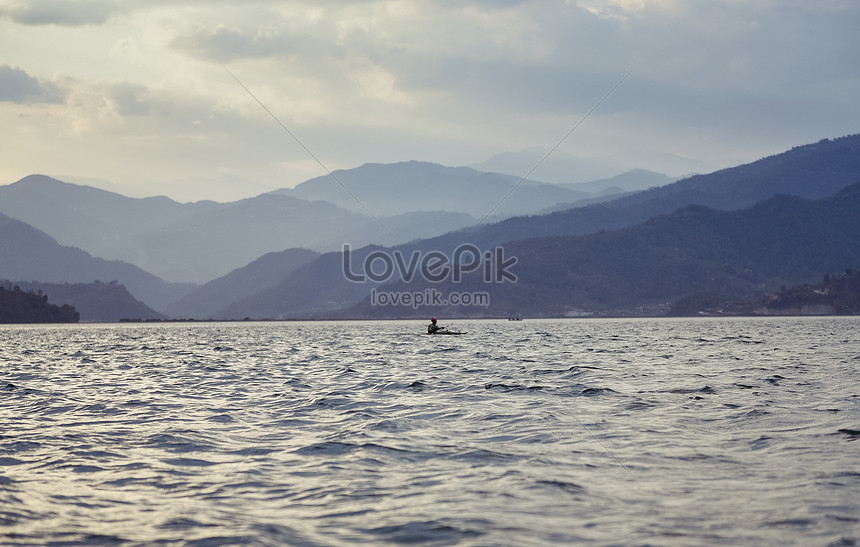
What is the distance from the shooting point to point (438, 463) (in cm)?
2094

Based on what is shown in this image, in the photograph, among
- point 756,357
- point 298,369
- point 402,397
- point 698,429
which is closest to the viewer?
point 698,429

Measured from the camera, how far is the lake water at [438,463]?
578 inches

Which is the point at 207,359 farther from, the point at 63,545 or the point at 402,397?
the point at 63,545

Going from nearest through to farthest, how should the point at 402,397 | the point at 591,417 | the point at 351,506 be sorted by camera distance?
the point at 351,506, the point at 591,417, the point at 402,397

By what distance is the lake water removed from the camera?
14688 millimetres

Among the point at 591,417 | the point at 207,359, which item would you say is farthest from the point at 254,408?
the point at 207,359

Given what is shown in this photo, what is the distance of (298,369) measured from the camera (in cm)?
5788

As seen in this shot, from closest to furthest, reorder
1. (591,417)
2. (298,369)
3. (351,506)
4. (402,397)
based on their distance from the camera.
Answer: (351,506) → (591,417) → (402,397) → (298,369)

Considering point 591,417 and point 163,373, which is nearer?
point 591,417

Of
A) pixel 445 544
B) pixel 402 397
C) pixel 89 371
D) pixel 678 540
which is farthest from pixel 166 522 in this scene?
pixel 89 371

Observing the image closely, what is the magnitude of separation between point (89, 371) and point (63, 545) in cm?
→ 4715

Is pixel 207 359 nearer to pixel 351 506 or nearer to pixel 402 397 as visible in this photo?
pixel 402 397

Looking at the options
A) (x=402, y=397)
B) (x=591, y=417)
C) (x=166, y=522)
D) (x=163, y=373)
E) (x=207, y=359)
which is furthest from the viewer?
(x=207, y=359)

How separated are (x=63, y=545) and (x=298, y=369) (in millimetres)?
44011
